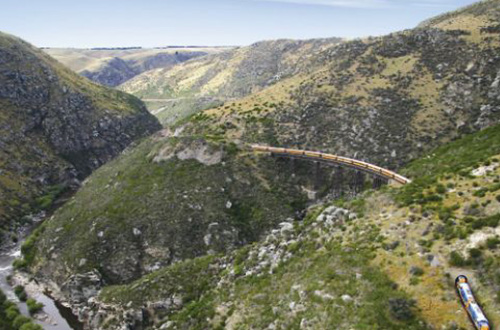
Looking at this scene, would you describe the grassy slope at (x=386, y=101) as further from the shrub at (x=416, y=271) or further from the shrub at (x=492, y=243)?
the shrub at (x=416, y=271)

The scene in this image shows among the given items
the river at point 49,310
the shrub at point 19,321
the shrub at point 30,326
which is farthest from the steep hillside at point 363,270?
the shrub at point 19,321

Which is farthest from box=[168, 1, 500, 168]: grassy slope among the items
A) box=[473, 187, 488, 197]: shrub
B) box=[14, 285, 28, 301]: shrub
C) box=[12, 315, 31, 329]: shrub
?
box=[12, 315, 31, 329]: shrub

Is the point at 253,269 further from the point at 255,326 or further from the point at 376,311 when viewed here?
the point at 376,311

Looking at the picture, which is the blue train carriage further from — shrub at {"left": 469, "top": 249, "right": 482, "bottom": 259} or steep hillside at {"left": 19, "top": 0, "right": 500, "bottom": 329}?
shrub at {"left": 469, "top": 249, "right": 482, "bottom": 259}

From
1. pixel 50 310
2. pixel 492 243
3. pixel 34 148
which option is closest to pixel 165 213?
pixel 50 310

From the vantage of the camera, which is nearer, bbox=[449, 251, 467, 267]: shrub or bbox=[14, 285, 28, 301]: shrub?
bbox=[449, 251, 467, 267]: shrub

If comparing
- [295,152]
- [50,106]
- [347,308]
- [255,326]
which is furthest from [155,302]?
[50,106]
